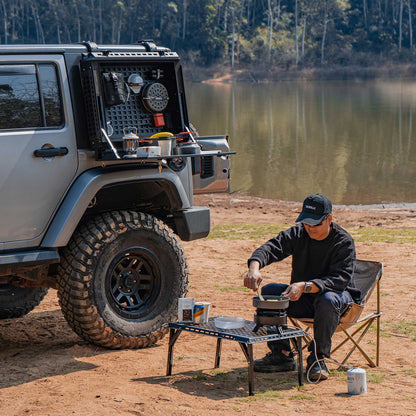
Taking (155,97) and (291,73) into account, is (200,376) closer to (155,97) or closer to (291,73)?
(155,97)

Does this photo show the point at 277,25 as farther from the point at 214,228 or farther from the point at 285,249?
the point at 285,249

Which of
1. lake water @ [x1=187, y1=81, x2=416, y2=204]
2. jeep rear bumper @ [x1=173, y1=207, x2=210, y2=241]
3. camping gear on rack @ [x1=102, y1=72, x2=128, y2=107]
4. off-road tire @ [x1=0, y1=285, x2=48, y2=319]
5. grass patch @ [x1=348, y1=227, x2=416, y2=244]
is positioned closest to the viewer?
camping gear on rack @ [x1=102, y1=72, x2=128, y2=107]

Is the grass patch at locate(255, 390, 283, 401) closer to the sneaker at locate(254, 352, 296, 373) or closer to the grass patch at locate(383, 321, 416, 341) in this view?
the sneaker at locate(254, 352, 296, 373)

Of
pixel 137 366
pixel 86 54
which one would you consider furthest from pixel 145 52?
pixel 137 366

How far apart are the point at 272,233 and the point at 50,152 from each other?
20.5 feet

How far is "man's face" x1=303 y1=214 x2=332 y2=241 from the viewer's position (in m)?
5.43

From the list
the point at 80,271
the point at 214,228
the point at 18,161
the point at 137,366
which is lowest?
the point at 214,228

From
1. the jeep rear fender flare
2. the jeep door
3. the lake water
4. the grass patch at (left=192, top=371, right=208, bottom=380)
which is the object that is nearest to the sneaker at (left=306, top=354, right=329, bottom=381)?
the grass patch at (left=192, top=371, right=208, bottom=380)

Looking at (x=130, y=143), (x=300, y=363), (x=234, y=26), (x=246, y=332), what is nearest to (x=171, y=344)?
(x=246, y=332)

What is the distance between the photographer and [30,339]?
6.61 m

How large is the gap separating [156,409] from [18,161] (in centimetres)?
207

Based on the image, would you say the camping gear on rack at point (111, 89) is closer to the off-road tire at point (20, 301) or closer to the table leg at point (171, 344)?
the table leg at point (171, 344)

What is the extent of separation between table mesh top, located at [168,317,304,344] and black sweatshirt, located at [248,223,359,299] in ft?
1.32

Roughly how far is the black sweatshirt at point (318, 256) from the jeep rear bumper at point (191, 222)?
1033 mm
